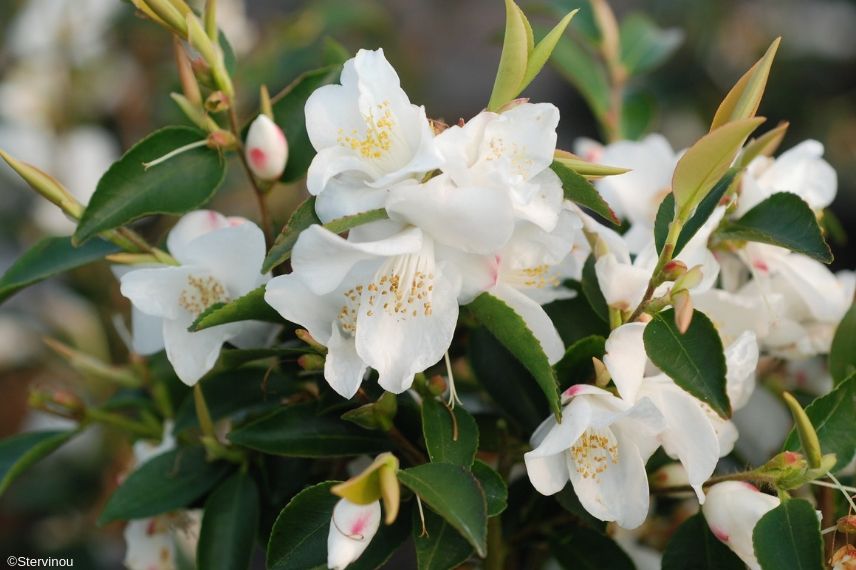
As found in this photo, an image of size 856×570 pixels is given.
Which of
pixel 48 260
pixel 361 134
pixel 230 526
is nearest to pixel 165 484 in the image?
pixel 230 526

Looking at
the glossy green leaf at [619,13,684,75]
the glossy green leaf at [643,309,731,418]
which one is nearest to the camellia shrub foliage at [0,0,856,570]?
the glossy green leaf at [643,309,731,418]

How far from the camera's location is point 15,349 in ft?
5.32

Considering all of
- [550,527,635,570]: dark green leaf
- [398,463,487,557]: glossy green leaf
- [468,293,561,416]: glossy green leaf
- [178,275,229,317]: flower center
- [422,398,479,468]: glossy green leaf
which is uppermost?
[468,293,561,416]: glossy green leaf

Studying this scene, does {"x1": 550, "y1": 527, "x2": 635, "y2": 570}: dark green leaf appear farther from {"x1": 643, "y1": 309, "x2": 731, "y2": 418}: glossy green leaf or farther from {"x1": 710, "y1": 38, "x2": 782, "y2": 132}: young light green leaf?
{"x1": 710, "y1": 38, "x2": 782, "y2": 132}: young light green leaf

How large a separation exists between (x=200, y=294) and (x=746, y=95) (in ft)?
1.14

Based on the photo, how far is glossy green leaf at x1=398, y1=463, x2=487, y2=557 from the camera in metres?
0.46

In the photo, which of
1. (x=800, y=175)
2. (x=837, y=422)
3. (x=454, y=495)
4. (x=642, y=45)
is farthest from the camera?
(x=642, y=45)

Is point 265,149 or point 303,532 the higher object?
point 265,149

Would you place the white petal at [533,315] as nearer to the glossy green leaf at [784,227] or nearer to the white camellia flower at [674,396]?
the white camellia flower at [674,396]

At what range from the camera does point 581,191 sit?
0.50 metres

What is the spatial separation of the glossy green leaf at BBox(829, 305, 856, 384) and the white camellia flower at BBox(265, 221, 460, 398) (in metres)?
0.32

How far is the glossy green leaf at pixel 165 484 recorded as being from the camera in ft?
2.10

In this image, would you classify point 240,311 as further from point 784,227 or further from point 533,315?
point 784,227

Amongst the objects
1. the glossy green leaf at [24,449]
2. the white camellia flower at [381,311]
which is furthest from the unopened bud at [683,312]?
the glossy green leaf at [24,449]
